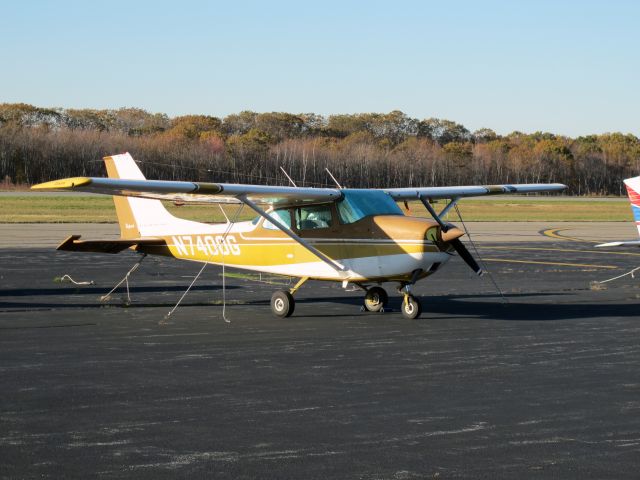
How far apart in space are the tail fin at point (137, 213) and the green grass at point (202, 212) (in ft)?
92.4

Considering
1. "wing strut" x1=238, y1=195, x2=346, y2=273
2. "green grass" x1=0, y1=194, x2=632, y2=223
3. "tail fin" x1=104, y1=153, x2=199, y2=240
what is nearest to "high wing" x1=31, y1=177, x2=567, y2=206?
"wing strut" x1=238, y1=195, x2=346, y2=273

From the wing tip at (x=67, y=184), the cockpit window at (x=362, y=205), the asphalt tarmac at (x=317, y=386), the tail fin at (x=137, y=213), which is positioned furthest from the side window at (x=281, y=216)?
the wing tip at (x=67, y=184)

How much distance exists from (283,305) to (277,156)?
336 feet

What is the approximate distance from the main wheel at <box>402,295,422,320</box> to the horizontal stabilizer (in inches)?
200

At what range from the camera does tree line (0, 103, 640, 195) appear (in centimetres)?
10300

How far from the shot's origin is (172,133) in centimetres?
13900

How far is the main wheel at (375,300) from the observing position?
1709cm

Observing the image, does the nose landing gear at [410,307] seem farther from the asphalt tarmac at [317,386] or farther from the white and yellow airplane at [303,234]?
the asphalt tarmac at [317,386]

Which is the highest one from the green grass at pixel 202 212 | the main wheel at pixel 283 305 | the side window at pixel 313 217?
the side window at pixel 313 217

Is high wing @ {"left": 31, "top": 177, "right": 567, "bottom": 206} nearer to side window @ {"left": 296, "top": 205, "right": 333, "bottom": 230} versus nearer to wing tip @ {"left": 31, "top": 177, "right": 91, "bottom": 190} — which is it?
wing tip @ {"left": 31, "top": 177, "right": 91, "bottom": 190}

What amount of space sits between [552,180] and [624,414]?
117m

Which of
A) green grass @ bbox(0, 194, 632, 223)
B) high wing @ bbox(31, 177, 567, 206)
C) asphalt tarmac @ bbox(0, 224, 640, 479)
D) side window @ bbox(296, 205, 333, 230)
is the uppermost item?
high wing @ bbox(31, 177, 567, 206)

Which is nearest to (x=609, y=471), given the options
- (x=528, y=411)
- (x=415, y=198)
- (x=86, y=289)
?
(x=528, y=411)

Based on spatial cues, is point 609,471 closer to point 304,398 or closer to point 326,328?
point 304,398
